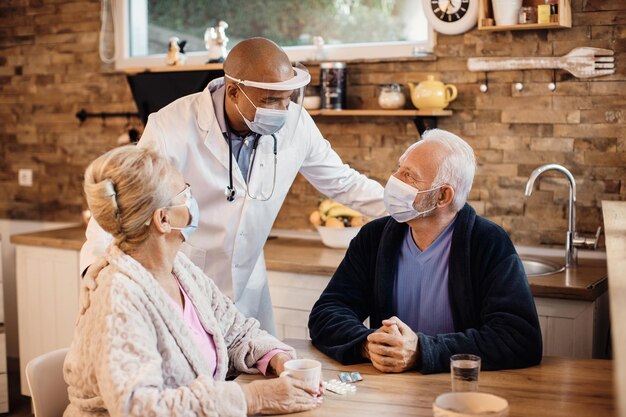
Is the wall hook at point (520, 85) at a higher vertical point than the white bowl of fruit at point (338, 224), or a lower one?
higher

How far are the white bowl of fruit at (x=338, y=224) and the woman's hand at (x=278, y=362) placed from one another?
4.93ft

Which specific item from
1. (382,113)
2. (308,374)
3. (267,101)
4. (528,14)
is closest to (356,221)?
(382,113)

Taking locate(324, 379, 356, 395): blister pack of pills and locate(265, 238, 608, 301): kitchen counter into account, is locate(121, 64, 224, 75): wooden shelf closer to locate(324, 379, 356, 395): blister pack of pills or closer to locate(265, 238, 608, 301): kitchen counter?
locate(265, 238, 608, 301): kitchen counter

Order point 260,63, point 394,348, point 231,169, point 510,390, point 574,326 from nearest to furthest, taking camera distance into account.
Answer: point 510,390 → point 394,348 → point 260,63 → point 231,169 → point 574,326

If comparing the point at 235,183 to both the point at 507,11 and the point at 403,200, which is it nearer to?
the point at 403,200

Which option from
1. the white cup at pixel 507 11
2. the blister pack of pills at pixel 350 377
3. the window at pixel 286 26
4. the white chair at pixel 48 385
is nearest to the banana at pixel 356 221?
the window at pixel 286 26

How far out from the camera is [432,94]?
10.7 feet

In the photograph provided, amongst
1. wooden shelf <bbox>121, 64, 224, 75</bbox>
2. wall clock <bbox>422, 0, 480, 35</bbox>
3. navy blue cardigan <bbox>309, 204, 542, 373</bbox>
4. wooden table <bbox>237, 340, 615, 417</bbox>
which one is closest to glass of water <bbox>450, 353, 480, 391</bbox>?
wooden table <bbox>237, 340, 615, 417</bbox>

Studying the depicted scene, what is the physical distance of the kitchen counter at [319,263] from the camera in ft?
8.96

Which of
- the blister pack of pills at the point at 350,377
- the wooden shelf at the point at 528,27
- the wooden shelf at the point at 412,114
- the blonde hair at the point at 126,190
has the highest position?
the wooden shelf at the point at 528,27

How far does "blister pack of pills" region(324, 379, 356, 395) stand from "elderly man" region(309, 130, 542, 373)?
14cm

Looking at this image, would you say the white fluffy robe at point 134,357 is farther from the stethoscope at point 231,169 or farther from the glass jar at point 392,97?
the glass jar at point 392,97

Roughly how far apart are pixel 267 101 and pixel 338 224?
1127 millimetres

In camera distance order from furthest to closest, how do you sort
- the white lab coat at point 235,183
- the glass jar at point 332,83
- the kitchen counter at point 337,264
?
the glass jar at point 332,83 < the kitchen counter at point 337,264 < the white lab coat at point 235,183
